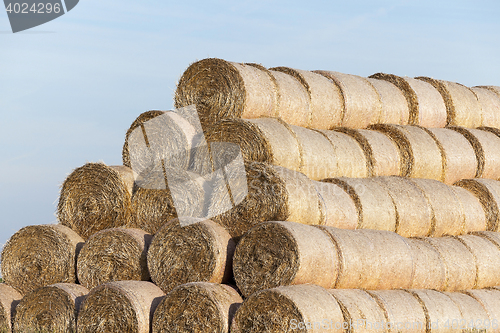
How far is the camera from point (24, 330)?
21.4 feet

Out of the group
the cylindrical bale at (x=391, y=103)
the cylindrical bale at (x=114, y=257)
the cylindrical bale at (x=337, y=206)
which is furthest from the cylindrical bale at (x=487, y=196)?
the cylindrical bale at (x=114, y=257)

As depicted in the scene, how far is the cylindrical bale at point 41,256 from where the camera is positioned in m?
6.76

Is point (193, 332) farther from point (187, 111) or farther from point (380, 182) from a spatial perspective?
point (380, 182)

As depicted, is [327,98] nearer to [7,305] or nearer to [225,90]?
[225,90]

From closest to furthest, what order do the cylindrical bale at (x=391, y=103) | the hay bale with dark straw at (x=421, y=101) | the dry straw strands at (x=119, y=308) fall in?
the dry straw strands at (x=119, y=308) → the cylindrical bale at (x=391, y=103) → the hay bale with dark straw at (x=421, y=101)

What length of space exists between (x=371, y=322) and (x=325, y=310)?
741mm

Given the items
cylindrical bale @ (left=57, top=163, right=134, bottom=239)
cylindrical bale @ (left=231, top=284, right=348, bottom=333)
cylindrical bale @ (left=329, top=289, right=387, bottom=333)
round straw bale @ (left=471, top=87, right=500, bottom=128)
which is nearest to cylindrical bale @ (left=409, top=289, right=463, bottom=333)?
cylindrical bale @ (left=329, top=289, right=387, bottom=333)

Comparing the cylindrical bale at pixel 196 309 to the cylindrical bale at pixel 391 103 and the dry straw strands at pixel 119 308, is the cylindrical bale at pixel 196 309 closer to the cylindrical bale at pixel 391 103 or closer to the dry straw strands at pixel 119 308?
the dry straw strands at pixel 119 308

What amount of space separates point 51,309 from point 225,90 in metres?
2.94

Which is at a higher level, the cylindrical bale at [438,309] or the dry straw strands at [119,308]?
the dry straw strands at [119,308]

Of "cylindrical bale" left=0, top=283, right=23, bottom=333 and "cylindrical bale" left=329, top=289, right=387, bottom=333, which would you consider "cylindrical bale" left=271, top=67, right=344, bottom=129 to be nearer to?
"cylindrical bale" left=329, top=289, right=387, bottom=333

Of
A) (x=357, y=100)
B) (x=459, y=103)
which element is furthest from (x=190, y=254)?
(x=459, y=103)

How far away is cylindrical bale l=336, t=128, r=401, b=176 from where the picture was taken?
25.4ft

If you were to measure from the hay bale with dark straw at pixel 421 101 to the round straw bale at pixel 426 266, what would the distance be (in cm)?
220
